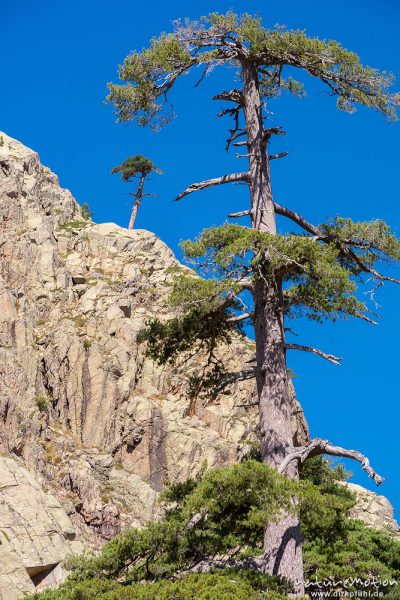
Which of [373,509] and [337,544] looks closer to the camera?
[337,544]

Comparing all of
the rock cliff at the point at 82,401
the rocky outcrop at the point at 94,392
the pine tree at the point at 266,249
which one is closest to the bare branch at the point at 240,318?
the pine tree at the point at 266,249

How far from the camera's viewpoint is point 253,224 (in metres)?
12.9

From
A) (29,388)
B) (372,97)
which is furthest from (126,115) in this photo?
(29,388)

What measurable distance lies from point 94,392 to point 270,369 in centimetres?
3083

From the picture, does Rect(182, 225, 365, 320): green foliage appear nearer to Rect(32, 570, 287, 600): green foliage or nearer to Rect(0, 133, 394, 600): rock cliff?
Rect(32, 570, 287, 600): green foliage

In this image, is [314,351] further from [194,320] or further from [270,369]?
[194,320]

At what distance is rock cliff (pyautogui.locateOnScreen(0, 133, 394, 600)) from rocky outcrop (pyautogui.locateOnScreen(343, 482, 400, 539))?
568 centimetres

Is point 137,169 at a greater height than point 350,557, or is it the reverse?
point 137,169

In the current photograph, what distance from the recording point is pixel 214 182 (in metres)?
13.1

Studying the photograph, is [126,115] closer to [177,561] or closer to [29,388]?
[177,561]

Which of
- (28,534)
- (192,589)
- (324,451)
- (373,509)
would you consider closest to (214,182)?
(324,451)

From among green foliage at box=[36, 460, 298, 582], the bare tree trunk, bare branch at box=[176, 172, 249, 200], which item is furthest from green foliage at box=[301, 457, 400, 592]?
the bare tree trunk

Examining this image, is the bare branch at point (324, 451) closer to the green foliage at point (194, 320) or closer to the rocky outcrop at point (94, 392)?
the green foliage at point (194, 320)

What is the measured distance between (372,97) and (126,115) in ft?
17.2
